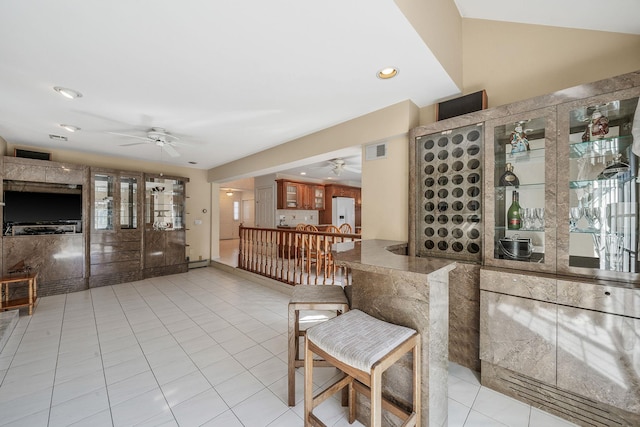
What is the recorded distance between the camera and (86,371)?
2129mm

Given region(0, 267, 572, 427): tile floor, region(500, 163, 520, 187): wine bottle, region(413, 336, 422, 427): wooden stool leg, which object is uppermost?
region(500, 163, 520, 187): wine bottle

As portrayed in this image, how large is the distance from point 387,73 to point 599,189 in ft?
5.83

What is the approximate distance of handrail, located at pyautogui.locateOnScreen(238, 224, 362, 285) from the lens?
404 centimetres

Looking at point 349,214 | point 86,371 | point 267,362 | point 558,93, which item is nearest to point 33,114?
point 86,371

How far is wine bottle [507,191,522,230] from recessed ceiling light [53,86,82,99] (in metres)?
4.18

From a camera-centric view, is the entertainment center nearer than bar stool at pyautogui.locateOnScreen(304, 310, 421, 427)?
No

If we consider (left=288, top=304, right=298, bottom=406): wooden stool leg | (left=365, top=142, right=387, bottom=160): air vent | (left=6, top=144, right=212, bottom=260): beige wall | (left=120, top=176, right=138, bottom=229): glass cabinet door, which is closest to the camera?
(left=288, top=304, right=298, bottom=406): wooden stool leg

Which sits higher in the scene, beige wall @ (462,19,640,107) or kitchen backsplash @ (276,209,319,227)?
beige wall @ (462,19,640,107)

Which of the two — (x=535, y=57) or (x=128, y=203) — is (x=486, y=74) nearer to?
(x=535, y=57)

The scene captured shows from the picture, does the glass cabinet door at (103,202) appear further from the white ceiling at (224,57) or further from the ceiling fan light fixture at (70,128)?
the white ceiling at (224,57)

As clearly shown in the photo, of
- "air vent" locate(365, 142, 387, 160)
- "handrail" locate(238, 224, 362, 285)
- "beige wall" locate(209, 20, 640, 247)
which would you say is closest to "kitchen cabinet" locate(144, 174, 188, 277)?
"handrail" locate(238, 224, 362, 285)

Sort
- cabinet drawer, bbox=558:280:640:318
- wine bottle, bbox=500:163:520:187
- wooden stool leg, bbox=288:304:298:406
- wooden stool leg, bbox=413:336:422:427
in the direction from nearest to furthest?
1. wooden stool leg, bbox=413:336:422:427
2. cabinet drawer, bbox=558:280:640:318
3. wooden stool leg, bbox=288:304:298:406
4. wine bottle, bbox=500:163:520:187

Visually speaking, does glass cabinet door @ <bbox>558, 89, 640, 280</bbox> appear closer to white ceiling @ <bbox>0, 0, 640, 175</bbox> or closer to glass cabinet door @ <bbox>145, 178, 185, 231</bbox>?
white ceiling @ <bbox>0, 0, 640, 175</bbox>

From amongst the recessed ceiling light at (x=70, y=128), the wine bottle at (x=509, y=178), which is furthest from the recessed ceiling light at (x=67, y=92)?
the wine bottle at (x=509, y=178)
